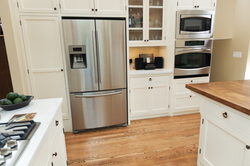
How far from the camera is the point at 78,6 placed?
2.39 metres

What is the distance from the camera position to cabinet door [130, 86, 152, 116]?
A: 9.80 feet

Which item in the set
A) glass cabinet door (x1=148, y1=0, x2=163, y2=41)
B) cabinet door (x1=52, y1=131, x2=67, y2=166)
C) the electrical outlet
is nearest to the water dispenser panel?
cabinet door (x1=52, y1=131, x2=67, y2=166)

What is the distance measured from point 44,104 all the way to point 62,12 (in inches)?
61.2

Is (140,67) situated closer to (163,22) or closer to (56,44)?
(163,22)

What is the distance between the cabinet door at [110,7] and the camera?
245 cm

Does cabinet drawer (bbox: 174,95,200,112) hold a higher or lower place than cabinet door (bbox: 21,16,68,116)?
lower

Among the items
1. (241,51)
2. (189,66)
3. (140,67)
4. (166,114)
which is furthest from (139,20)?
(241,51)

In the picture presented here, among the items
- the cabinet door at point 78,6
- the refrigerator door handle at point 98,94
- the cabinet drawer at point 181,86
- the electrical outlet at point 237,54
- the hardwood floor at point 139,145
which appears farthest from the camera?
the electrical outlet at point 237,54

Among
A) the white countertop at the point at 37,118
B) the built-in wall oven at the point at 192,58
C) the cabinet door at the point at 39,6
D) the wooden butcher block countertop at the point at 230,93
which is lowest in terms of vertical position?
the white countertop at the point at 37,118

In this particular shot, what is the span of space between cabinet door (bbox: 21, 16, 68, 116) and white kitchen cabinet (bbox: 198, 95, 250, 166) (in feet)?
6.74

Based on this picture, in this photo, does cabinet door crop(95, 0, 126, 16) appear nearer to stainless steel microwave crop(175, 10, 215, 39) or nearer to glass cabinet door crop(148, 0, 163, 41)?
glass cabinet door crop(148, 0, 163, 41)

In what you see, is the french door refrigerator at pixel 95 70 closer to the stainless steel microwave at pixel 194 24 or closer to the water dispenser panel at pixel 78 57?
the water dispenser panel at pixel 78 57

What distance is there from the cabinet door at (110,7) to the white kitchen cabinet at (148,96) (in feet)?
3.80

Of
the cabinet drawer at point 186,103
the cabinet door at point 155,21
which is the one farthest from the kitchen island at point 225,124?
the cabinet door at point 155,21
